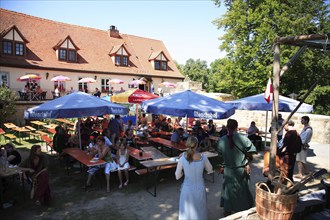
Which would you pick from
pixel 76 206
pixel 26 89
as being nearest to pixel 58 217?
pixel 76 206

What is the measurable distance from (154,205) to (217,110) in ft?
11.3

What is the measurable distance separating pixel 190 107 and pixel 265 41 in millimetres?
20197

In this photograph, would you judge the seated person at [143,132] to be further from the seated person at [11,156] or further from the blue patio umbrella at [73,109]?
the seated person at [11,156]

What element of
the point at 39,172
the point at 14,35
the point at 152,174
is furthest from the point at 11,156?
the point at 14,35

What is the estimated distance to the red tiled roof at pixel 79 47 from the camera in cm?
2333

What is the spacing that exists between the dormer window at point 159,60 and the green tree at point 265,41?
885 centimetres

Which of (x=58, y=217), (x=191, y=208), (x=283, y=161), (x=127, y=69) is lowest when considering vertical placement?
(x=58, y=217)

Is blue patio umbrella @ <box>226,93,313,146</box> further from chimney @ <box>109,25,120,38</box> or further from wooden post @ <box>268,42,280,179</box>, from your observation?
chimney @ <box>109,25,120,38</box>

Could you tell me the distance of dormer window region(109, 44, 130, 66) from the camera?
94.7ft

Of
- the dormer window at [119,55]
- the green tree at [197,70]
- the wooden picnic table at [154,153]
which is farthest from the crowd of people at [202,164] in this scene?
the green tree at [197,70]

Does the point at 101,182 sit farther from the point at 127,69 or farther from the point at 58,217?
the point at 127,69

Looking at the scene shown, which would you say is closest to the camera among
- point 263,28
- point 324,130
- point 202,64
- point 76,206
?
point 76,206

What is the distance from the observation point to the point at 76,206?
19.9ft

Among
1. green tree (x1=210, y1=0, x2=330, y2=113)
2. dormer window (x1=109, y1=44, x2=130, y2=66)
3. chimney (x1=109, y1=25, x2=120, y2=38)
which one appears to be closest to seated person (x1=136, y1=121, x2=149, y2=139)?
green tree (x1=210, y1=0, x2=330, y2=113)
